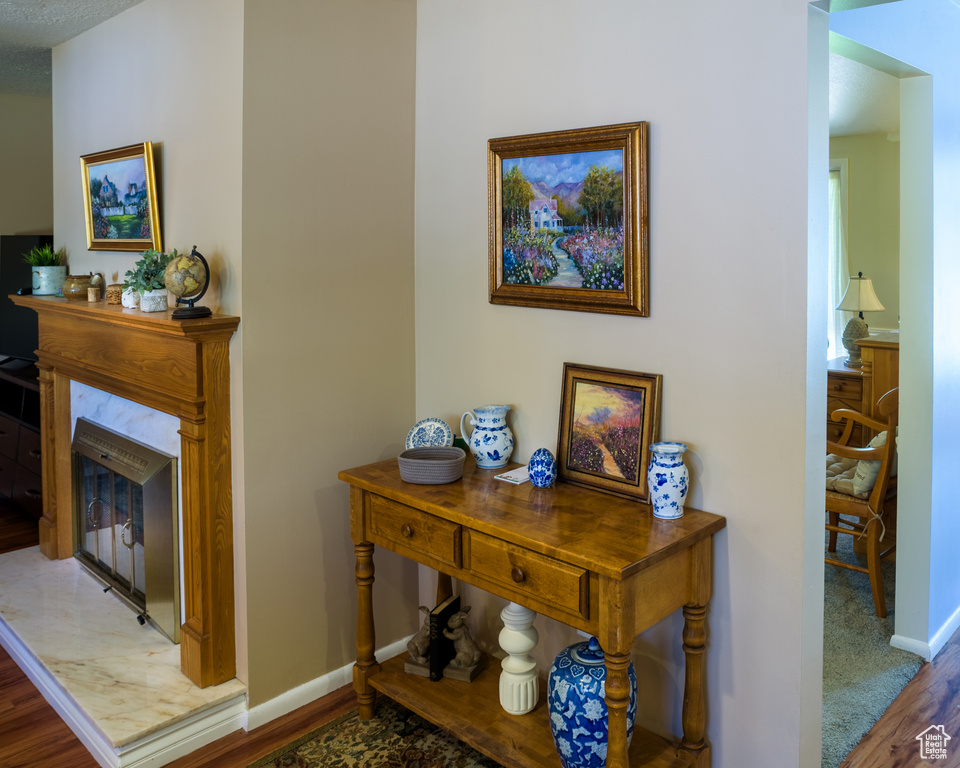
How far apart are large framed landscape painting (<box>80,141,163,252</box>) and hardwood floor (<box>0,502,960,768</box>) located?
1.68 meters

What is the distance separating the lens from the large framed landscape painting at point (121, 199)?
2.91 m

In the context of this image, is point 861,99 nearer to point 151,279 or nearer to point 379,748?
point 151,279

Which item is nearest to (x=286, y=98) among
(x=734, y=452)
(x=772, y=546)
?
(x=734, y=452)

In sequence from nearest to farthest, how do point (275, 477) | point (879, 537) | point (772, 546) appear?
1. point (772, 546)
2. point (275, 477)
3. point (879, 537)

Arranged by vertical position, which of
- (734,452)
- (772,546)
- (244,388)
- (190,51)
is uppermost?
(190,51)

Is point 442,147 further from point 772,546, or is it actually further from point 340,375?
point 772,546

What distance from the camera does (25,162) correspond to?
4801 millimetres

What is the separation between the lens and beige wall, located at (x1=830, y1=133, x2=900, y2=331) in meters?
5.78

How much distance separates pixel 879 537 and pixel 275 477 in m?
2.58

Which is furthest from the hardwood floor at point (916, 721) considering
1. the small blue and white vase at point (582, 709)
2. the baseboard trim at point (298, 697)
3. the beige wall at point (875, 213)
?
the beige wall at point (875, 213)

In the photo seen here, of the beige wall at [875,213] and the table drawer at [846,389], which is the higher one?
the beige wall at [875,213]

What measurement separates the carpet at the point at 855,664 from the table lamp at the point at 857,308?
1709mm

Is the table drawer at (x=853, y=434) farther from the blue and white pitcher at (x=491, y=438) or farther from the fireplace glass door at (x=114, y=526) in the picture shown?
the fireplace glass door at (x=114, y=526)

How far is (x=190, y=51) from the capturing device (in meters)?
2.64
